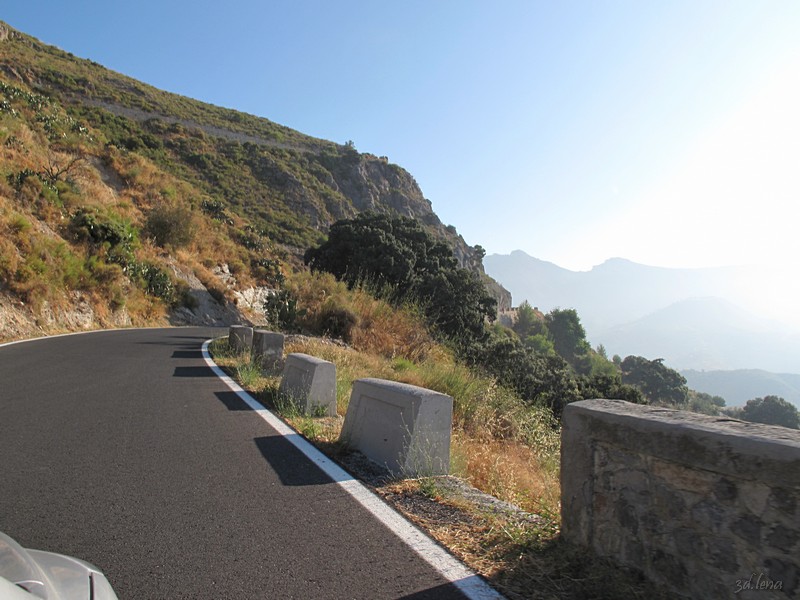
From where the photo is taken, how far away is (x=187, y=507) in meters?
3.83

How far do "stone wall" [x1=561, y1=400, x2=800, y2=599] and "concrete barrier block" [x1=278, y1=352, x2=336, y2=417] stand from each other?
175 inches

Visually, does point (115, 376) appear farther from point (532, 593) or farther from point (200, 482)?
point (532, 593)

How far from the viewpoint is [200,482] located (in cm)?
437

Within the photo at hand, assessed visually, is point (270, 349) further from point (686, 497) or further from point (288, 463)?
point (686, 497)

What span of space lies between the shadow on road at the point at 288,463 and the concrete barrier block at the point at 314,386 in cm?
120

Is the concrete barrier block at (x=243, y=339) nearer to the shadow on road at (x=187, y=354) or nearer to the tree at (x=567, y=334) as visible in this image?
the shadow on road at (x=187, y=354)

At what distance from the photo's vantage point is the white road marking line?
114 inches

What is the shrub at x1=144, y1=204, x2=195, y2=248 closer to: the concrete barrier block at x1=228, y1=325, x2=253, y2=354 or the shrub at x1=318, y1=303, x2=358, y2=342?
the shrub at x1=318, y1=303, x2=358, y2=342

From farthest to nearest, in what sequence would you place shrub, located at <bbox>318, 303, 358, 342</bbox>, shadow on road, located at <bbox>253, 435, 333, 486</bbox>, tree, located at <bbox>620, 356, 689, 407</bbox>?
1. tree, located at <bbox>620, 356, 689, 407</bbox>
2. shrub, located at <bbox>318, 303, 358, 342</bbox>
3. shadow on road, located at <bbox>253, 435, 333, 486</bbox>

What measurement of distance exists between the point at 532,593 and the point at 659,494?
857 mm

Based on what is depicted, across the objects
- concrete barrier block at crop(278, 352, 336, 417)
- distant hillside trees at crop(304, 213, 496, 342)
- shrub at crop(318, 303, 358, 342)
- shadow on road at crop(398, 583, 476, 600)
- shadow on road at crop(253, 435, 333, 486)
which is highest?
distant hillside trees at crop(304, 213, 496, 342)

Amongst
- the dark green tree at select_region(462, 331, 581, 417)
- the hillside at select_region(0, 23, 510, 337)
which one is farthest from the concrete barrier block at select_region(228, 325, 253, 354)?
the dark green tree at select_region(462, 331, 581, 417)

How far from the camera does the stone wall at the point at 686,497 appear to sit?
2.18m

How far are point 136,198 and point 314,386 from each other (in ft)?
117
